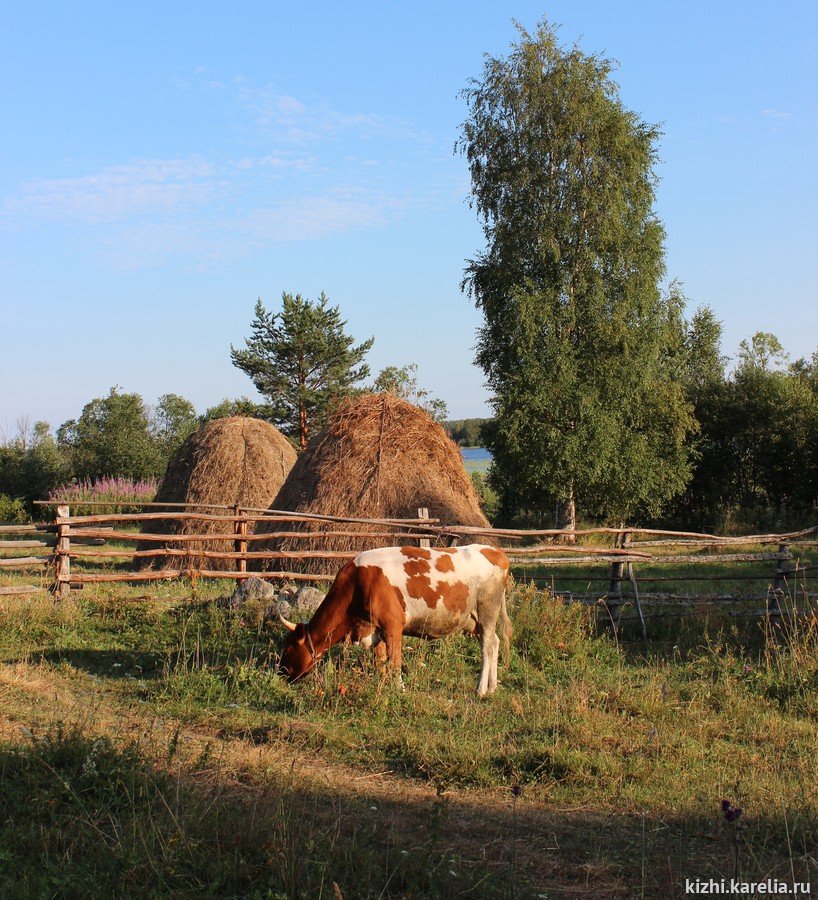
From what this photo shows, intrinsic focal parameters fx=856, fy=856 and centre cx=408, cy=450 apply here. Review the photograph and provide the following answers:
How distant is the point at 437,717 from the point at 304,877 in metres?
2.78

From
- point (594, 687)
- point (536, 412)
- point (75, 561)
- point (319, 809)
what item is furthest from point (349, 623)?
point (536, 412)

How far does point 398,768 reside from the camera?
17.4 ft

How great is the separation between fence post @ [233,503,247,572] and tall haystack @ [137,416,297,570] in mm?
2914

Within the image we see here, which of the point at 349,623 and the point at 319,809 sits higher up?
the point at 349,623

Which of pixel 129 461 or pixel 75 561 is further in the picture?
pixel 129 461

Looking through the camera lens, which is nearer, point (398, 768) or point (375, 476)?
point (398, 768)

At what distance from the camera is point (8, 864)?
3.63 meters

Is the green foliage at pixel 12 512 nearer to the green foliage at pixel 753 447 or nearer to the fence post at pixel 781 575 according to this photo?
the green foliage at pixel 753 447

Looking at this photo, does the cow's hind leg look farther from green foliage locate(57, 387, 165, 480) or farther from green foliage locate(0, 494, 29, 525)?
green foliage locate(57, 387, 165, 480)

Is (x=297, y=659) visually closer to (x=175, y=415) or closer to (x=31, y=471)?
(x=31, y=471)

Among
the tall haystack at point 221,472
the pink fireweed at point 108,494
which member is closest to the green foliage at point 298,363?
the pink fireweed at point 108,494

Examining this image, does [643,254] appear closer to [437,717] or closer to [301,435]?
[301,435]

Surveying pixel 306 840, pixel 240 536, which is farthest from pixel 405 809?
pixel 240 536

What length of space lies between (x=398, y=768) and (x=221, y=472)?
11509mm
